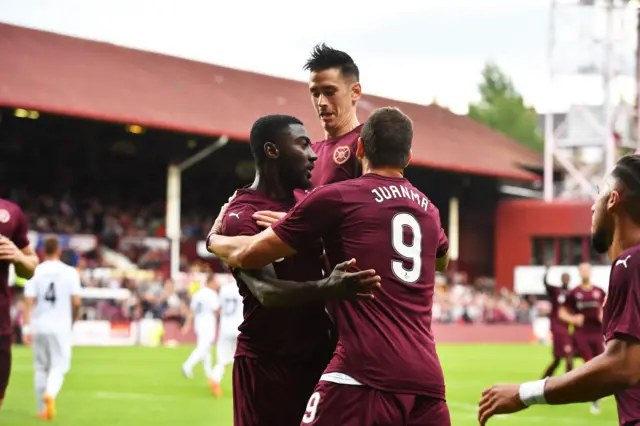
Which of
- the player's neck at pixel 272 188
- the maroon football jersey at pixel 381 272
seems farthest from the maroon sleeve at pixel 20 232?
the maroon football jersey at pixel 381 272

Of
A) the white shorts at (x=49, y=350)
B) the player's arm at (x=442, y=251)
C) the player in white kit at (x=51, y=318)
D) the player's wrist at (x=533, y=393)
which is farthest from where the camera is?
the white shorts at (x=49, y=350)

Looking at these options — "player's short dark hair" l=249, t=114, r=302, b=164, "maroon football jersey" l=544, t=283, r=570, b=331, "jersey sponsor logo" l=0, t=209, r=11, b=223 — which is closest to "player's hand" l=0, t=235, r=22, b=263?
"jersey sponsor logo" l=0, t=209, r=11, b=223

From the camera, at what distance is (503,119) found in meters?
108

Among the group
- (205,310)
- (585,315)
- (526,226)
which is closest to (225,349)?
(205,310)

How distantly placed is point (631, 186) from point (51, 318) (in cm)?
1159


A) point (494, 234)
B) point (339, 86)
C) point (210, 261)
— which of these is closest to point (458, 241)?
point (494, 234)

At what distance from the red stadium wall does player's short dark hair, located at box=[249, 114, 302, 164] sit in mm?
46880

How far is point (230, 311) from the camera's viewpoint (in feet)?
65.4

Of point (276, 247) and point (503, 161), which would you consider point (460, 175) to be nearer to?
point (503, 161)

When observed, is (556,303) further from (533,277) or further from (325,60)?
(533,277)

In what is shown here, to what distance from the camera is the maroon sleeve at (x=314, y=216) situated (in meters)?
5.21

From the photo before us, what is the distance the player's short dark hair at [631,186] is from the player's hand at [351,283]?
1173 millimetres

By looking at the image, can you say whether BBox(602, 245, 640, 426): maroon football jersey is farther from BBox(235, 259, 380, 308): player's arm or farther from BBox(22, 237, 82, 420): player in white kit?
BBox(22, 237, 82, 420): player in white kit

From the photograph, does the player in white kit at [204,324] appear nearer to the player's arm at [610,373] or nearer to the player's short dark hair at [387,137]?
the player's short dark hair at [387,137]
